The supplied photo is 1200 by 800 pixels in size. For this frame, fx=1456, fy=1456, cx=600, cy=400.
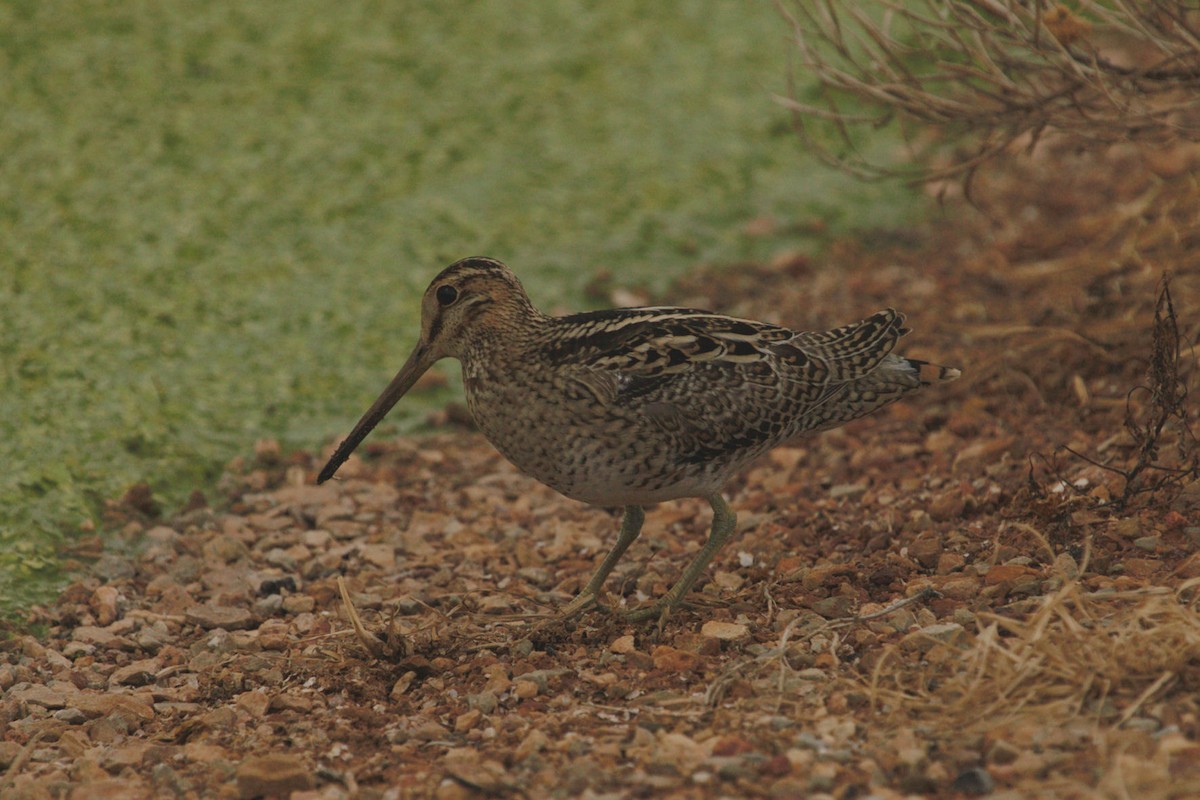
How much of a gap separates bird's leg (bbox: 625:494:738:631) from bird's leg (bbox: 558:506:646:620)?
150mm

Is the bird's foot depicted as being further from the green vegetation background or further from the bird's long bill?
the green vegetation background

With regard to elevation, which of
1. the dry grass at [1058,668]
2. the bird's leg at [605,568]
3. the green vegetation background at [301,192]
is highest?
the green vegetation background at [301,192]

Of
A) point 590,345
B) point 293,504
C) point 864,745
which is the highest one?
point 590,345

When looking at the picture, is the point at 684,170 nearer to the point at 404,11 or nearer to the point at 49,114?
the point at 404,11

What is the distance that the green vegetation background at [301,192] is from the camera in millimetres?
6043

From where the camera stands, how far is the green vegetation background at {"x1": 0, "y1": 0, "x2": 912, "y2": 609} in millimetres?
6043

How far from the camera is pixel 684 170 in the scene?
808cm

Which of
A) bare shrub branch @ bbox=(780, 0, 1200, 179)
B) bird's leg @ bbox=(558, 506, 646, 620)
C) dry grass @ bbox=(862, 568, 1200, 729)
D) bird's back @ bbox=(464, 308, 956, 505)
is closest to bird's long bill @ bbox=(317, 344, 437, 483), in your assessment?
bird's back @ bbox=(464, 308, 956, 505)

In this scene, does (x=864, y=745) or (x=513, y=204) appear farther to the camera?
(x=513, y=204)

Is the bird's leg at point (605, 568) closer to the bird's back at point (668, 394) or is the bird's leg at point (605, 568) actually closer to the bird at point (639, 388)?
the bird at point (639, 388)

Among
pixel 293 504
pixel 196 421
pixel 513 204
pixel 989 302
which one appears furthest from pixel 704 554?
pixel 513 204

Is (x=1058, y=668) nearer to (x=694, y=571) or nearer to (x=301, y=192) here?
(x=694, y=571)

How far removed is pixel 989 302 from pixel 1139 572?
2.92 meters

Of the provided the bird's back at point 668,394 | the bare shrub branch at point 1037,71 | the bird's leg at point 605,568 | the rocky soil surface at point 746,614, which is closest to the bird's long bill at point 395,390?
the bird's back at point 668,394
